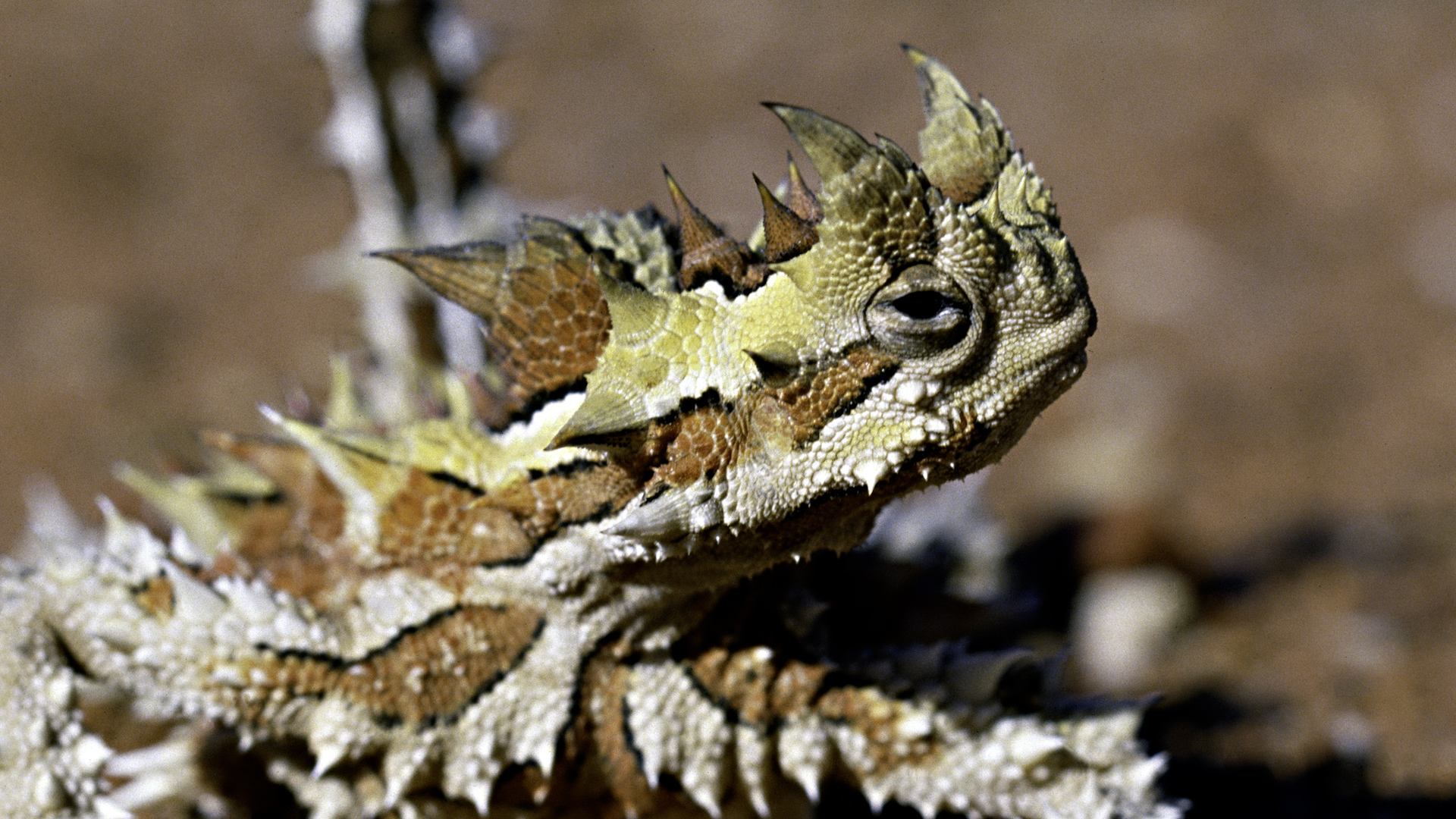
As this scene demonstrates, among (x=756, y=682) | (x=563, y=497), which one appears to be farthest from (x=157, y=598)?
(x=756, y=682)

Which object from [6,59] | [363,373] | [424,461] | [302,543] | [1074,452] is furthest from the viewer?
[6,59]

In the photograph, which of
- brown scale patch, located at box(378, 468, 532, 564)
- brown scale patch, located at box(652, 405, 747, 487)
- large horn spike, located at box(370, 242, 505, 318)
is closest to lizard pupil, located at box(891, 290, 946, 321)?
brown scale patch, located at box(652, 405, 747, 487)

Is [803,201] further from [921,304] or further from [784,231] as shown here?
[921,304]

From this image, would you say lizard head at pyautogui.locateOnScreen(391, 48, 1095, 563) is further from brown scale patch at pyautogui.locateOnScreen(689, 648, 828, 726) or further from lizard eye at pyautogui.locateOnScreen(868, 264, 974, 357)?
brown scale patch at pyautogui.locateOnScreen(689, 648, 828, 726)

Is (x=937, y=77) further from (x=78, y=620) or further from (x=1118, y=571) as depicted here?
(x=1118, y=571)

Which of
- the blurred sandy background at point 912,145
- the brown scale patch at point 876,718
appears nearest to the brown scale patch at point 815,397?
the brown scale patch at point 876,718

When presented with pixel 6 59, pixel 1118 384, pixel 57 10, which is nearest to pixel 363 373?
pixel 1118 384
